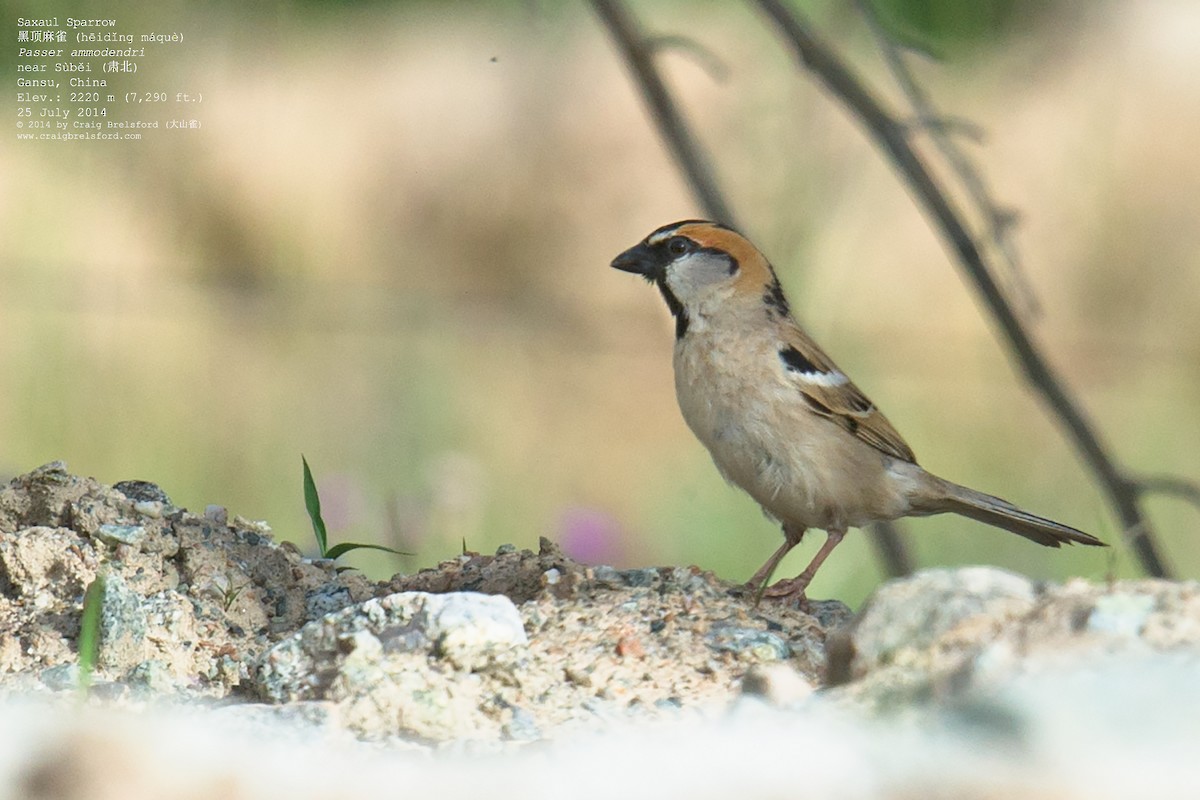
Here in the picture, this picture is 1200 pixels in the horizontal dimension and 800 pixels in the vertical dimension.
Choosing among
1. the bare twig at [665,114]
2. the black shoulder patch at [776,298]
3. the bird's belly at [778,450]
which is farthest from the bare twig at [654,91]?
the bird's belly at [778,450]

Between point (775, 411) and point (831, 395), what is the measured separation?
0.74ft

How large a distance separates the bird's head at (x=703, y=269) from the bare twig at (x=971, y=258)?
0.55 metres

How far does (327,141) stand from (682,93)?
2.00 metres

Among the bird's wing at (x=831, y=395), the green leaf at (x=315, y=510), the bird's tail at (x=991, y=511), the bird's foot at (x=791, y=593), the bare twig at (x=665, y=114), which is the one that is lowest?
the bird's foot at (x=791, y=593)

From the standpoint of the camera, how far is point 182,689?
2.23 meters

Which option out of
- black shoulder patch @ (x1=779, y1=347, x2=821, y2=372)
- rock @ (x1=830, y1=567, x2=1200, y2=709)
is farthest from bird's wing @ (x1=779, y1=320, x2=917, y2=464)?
rock @ (x1=830, y1=567, x2=1200, y2=709)

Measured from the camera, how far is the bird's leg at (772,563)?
285 centimetres

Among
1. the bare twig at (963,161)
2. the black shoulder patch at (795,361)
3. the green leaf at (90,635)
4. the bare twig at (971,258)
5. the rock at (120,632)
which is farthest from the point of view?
the black shoulder patch at (795,361)

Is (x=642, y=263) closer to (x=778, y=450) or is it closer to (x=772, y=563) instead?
(x=778, y=450)

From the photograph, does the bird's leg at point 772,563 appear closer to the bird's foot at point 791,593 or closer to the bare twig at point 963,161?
the bird's foot at point 791,593

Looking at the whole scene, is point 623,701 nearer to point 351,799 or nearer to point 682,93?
point 351,799

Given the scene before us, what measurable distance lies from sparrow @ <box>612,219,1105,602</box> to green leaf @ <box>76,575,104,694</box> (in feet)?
5.44

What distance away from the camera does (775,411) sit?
3625 mm

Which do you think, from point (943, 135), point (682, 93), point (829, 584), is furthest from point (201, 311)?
point (943, 135)
